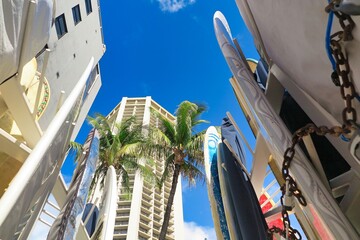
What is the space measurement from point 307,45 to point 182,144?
12.8 m

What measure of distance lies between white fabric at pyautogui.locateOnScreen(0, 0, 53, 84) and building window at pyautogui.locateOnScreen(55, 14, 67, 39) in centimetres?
923

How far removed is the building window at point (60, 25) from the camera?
12125 mm

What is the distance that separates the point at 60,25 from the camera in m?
12.5

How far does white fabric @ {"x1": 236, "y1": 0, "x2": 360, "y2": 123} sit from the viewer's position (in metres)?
1.91

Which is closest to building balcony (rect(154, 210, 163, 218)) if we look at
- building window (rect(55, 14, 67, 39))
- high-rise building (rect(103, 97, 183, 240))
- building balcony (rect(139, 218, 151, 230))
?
high-rise building (rect(103, 97, 183, 240))

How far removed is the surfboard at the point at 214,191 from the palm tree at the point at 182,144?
7201mm

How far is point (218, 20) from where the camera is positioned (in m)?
6.01

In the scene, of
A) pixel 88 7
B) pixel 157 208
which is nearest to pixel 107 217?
pixel 88 7

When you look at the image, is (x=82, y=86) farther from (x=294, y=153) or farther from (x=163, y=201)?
(x=163, y=201)

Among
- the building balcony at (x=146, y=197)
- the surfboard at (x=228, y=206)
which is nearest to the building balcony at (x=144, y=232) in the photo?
the building balcony at (x=146, y=197)

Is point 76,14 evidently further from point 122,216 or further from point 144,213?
point 144,213

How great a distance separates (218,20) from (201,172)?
977 cm

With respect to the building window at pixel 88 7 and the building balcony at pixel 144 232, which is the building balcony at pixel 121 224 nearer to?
the building balcony at pixel 144 232

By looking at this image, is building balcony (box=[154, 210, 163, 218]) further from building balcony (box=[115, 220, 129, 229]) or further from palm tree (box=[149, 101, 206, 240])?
palm tree (box=[149, 101, 206, 240])
